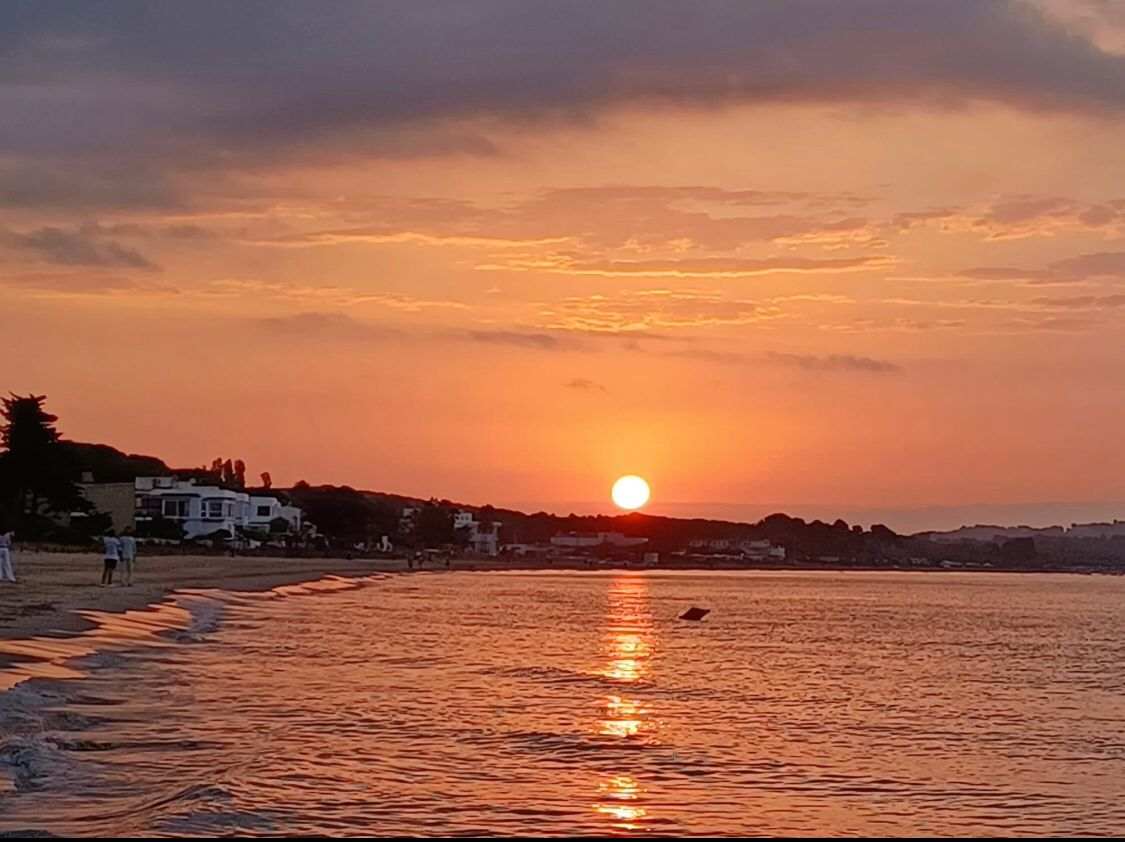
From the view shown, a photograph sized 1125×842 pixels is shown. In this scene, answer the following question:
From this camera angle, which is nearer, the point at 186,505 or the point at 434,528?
the point at 186,505

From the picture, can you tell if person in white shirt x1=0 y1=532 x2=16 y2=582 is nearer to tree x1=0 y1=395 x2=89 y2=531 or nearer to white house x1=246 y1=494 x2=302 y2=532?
tree x1=0 y1=395 x2=89 y2=531

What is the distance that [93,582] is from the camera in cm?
5138

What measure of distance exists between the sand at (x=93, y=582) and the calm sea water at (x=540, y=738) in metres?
1.94

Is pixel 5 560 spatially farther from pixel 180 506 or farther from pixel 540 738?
pixel 180 506

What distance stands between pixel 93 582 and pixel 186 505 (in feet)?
250

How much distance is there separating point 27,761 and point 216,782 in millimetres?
1955

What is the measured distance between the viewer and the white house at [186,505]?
124 m

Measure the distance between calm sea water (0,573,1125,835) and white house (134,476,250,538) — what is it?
83112 mm

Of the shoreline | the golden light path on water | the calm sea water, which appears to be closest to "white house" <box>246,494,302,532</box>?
the shoreline

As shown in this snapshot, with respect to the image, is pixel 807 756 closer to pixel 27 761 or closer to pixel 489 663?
pixel 27 761

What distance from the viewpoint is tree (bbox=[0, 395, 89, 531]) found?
261 feet

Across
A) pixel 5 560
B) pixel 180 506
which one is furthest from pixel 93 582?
pixel 180 506

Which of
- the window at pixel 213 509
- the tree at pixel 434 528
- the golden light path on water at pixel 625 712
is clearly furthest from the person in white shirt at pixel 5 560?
the tree at pixel 434 528

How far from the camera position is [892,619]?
70375 mm
